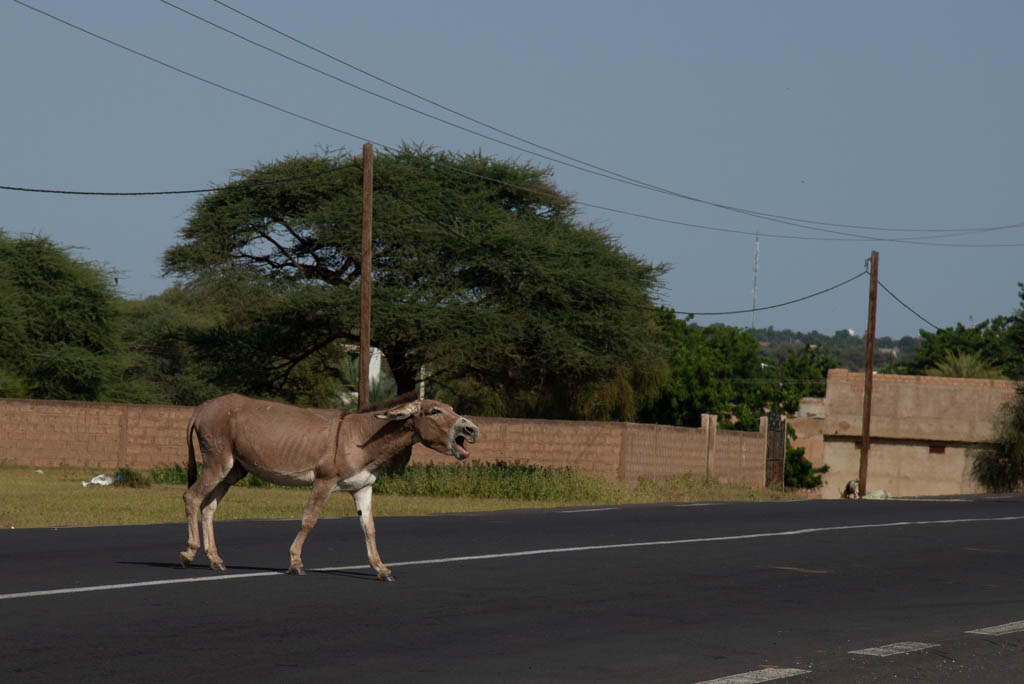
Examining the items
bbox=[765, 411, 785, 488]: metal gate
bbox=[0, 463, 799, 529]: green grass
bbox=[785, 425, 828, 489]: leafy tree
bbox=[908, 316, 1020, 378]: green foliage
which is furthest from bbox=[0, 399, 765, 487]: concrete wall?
bbox=[908, 316, 1020, 378]: green foliage

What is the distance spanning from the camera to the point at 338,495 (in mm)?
29156

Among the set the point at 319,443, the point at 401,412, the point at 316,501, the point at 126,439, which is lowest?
the point at 126,439

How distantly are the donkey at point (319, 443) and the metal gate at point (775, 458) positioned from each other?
125 feet

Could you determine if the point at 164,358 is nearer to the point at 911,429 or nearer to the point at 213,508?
the point at 911,429

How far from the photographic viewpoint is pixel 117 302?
196 feet

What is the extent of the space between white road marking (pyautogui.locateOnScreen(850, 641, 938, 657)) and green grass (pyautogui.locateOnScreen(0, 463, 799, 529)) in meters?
13.2

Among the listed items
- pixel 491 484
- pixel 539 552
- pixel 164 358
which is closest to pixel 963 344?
pixel 164 358

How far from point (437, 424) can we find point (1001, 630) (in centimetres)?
475

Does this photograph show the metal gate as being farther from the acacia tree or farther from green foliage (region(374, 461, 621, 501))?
green foliage (region(374, 461, 621, 501))

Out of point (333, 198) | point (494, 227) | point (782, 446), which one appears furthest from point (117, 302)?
point (782, 446)

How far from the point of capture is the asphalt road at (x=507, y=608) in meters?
8.21

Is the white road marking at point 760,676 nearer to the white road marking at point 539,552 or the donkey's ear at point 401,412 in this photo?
the donkey's ear at point 401,412

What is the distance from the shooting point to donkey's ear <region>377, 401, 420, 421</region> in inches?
467

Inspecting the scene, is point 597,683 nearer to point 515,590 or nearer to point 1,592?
point 515,590
